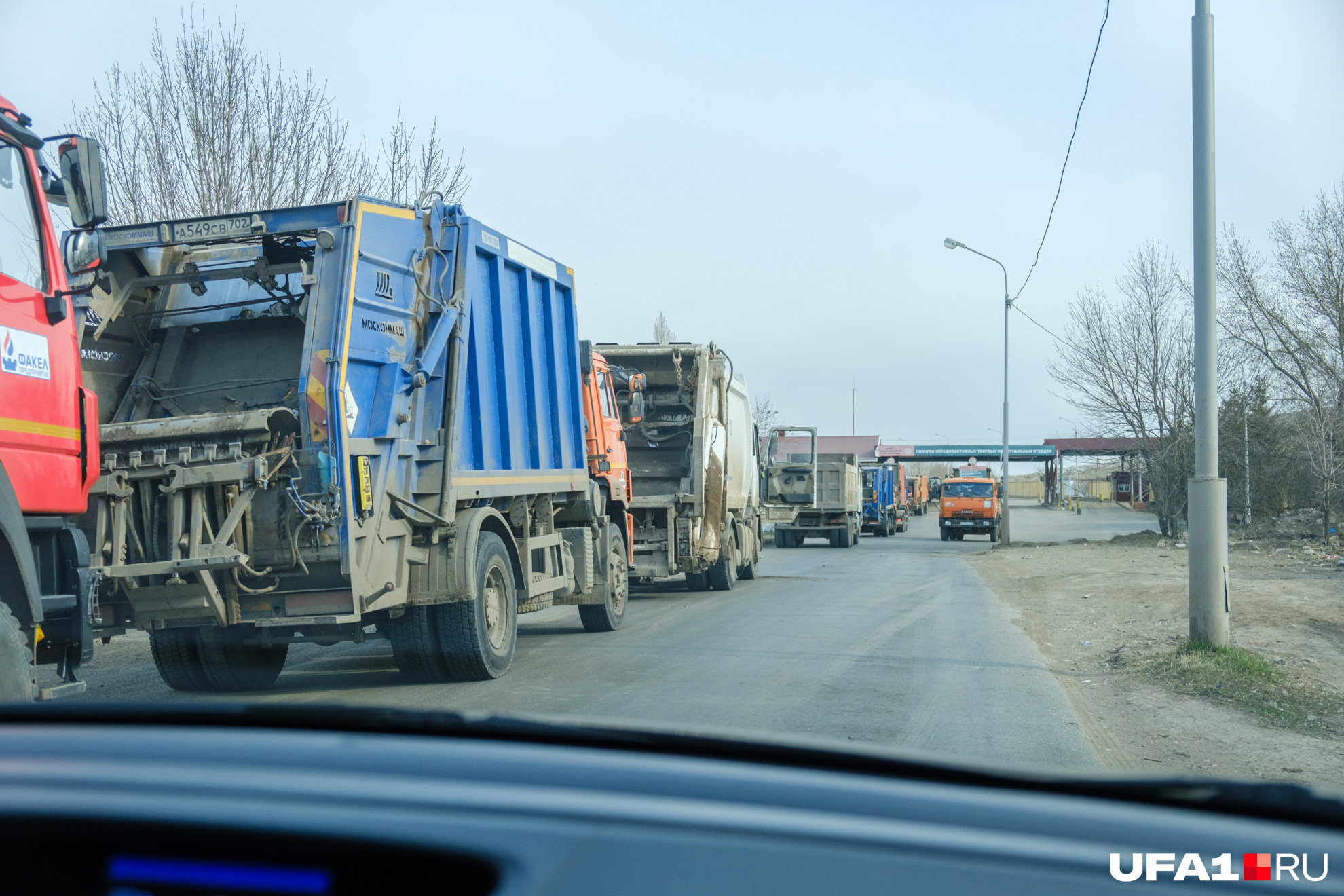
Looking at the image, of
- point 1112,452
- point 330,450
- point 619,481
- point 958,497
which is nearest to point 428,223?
point 330,450

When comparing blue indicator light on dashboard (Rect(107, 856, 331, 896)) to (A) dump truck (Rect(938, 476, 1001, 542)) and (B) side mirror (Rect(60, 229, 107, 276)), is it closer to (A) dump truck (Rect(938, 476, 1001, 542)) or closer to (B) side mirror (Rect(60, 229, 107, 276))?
(B) side mirror (Rect(60, 229, 107, 276))

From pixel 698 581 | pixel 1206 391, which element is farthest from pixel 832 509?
pixel 1206 391

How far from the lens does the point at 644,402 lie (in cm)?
1552

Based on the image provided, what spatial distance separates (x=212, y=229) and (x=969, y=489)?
34.0 meters

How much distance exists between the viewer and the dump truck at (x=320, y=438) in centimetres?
641

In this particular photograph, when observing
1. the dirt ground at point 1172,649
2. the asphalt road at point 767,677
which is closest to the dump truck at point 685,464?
the asphalt road at point 767,677

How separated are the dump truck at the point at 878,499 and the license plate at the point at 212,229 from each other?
33637 mm

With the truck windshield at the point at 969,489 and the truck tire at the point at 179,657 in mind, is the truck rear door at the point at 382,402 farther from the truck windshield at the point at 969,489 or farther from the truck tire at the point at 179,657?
the truck windshield at the point at 969,489

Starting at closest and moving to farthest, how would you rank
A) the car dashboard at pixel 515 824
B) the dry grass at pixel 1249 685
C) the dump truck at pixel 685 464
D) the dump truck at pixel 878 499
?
the car dashboard at pixel 515 824
the dry grass at pixel 1249 685
the dump truck at pixel 685 464
the dump truck at pixel 878 499

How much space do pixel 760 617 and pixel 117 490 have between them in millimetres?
7575

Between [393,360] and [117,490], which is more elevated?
[393,360]

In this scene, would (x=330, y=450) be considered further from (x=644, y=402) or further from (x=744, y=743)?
(x=644, y=402)

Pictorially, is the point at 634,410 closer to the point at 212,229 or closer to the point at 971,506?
the point at 212,229

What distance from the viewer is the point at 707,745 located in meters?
1.42
